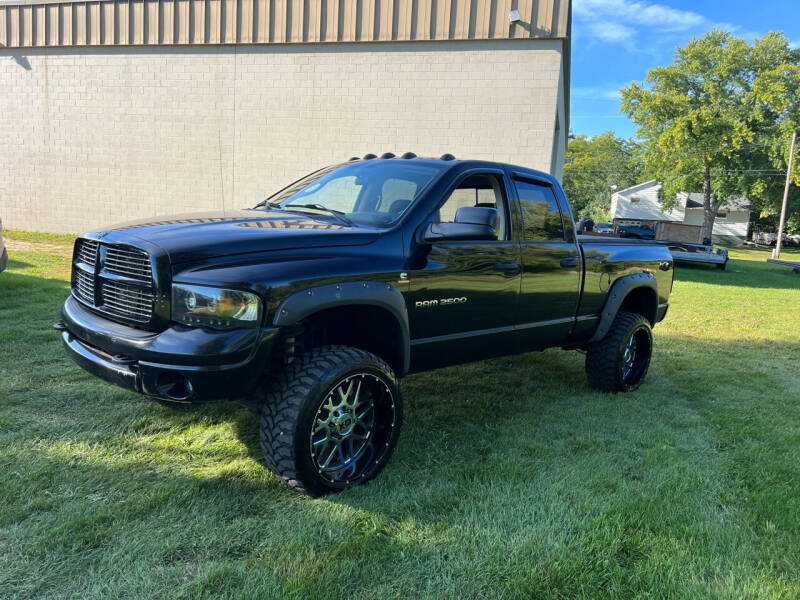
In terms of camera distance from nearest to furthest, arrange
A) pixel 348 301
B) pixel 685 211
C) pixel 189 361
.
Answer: pixel 189 361 < pixel 348 301 < pixel 685 211

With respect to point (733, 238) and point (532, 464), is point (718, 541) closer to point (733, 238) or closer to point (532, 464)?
point (532, 464)

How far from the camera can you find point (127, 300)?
279 centimetres

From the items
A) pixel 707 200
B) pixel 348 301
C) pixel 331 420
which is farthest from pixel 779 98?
pixel 331 420

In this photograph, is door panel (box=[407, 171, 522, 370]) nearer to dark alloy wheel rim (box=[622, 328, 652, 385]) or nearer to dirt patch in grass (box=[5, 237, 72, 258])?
dark alloy wheel rim (box=[622, 328, 652, 385])

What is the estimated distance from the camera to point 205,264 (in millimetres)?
2619

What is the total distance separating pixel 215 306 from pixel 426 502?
1460 millimetres

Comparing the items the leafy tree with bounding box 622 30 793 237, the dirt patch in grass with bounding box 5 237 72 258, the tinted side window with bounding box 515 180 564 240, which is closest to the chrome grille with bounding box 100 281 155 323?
the tinted side window with bounding box 515 180 564 240

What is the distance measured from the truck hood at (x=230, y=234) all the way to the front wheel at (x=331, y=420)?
60cm

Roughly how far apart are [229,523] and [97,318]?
1296 mm

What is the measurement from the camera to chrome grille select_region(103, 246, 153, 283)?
2.66 metres

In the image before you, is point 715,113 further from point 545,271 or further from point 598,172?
point 598,172

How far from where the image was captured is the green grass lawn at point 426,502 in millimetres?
2299

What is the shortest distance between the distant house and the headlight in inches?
1992

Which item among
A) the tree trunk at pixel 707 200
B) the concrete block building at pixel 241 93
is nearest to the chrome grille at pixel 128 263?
the concrete block building at pixel 241 93
